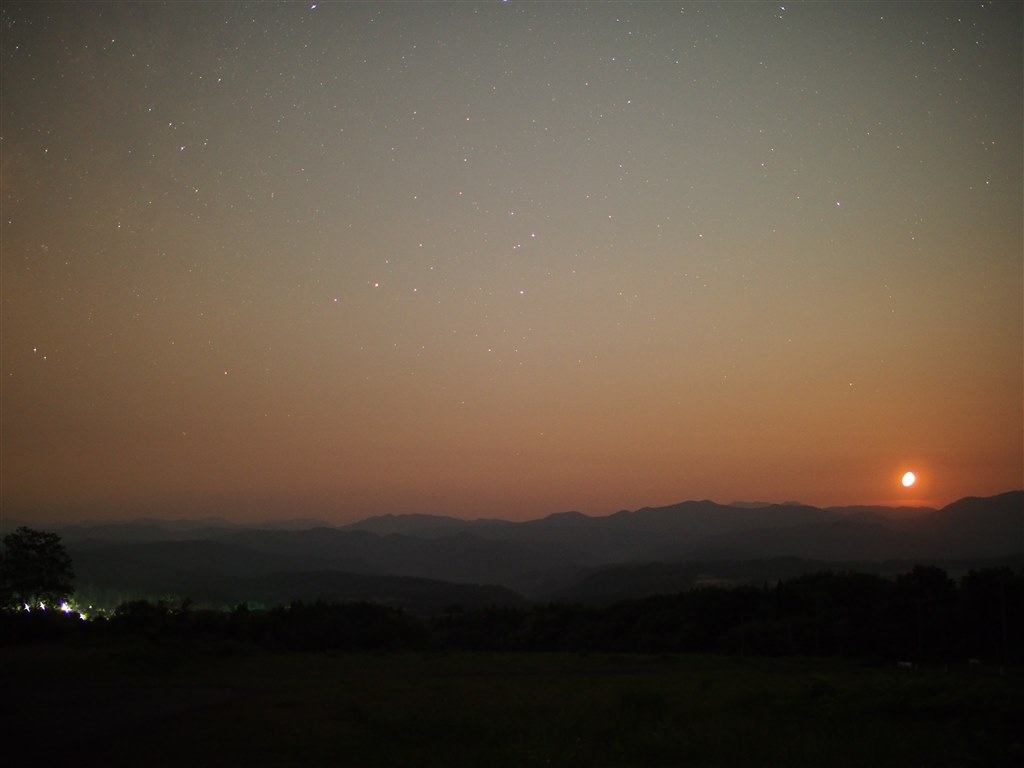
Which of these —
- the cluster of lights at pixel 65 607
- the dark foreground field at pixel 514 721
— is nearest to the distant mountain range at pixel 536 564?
the cluster of lights at pixel 65 607

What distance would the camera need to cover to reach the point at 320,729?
14.2 meters

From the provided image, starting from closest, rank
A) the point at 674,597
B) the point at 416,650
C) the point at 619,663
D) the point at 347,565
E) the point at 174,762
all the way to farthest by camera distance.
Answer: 1. the point at 174,762
2. the point at 619,663
3. the point at 416,650
4. the point at 674,597
5. the point at 347,565

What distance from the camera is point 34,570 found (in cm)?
3884

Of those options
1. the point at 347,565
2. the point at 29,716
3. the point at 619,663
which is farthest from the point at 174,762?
the point at 347,565

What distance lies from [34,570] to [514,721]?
3371 cm

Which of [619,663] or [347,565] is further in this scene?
[347,565]

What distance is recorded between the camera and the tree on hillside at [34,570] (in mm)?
38062

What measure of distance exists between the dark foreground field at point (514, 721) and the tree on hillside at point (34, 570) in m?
17.5

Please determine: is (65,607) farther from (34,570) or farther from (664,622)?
(664,622)

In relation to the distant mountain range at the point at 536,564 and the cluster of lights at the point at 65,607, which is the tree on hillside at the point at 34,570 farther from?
the distant mountain range at the point at 536,564

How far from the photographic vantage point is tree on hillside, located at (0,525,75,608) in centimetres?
3806

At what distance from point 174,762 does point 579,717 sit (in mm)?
6800

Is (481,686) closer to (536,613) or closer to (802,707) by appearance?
(802,707)

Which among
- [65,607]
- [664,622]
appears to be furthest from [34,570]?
[664,622]
